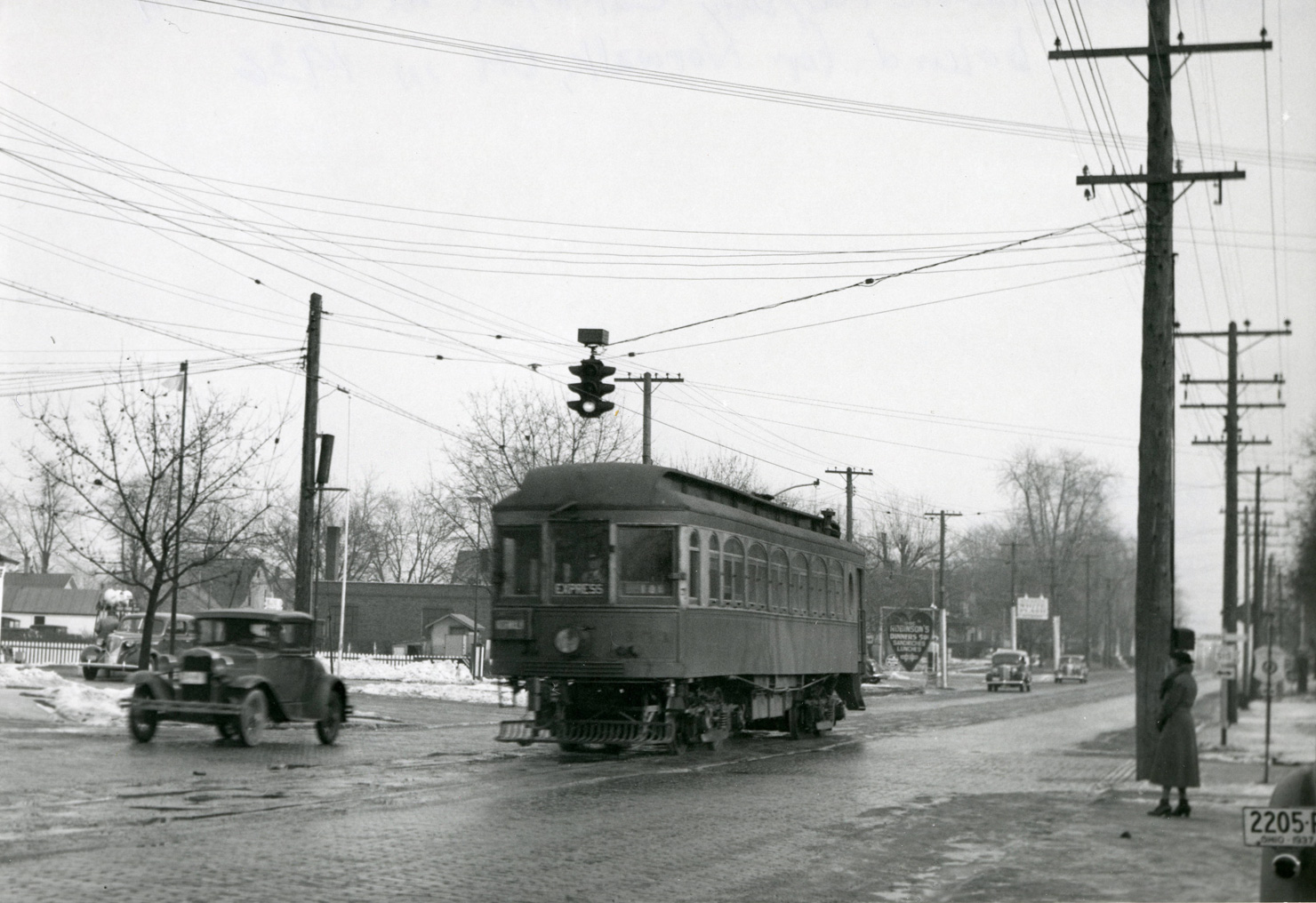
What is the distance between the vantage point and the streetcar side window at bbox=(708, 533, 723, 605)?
21375 mm

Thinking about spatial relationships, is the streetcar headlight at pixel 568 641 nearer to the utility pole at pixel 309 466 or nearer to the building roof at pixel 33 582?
the utility pole at pixel 309 466

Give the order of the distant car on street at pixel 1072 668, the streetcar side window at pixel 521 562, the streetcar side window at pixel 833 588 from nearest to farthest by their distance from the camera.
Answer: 1. the streetcar side window at pixel 521 562
2. the streetcar side window at pixel 833 588
3. the distant car on street at pixel 1072 668

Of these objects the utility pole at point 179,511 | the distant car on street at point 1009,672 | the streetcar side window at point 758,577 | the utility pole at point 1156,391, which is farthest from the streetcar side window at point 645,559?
the distant car on street at point 1009,672

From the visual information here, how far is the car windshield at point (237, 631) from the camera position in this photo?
2186 cm

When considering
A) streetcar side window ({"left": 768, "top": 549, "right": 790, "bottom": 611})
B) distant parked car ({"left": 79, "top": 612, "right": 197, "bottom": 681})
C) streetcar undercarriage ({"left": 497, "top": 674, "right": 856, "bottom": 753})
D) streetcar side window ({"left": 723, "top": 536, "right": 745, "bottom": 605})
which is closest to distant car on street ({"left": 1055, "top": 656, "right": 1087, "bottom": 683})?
distant parked car ({"left": 79, "top": 612, "right": 197, "bottom": 681})

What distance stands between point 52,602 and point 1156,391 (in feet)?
334

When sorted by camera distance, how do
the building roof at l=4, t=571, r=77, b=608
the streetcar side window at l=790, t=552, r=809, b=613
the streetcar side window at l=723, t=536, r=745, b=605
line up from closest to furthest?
the streetcar side window at l=723, t=536, r=745, b=605 < the streetcar side window at l=790, t=552, r=809, b=613 < the building roof at l=4, t=571, r=77, b=608

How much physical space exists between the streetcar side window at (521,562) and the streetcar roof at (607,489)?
12.9 inches

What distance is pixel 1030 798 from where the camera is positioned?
1681 centimetres

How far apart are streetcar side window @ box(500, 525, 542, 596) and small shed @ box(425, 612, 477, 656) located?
195 ft

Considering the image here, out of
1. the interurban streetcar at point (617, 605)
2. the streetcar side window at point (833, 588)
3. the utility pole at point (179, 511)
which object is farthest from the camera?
the utility pole at point (179, 511)

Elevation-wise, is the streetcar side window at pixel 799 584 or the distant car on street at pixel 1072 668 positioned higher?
the streetcar side window at pixel 799 584

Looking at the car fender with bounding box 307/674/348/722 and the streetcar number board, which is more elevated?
the streetcar number board

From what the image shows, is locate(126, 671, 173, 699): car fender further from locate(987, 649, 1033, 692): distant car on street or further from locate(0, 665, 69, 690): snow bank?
locate(987, 649, 1033, 692): distant car on street
